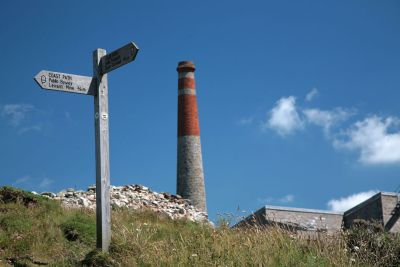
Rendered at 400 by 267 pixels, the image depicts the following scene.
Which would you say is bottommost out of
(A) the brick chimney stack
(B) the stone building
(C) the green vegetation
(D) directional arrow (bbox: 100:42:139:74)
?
(C) the green vegetation

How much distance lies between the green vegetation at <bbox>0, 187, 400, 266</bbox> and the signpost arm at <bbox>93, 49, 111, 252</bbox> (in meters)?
0.31

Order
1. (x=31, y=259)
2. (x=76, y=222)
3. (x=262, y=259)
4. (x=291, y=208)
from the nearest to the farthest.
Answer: (x=262, y=259)
(x=31, y=259)
(x=76, y=222)
(x=291, y=208)

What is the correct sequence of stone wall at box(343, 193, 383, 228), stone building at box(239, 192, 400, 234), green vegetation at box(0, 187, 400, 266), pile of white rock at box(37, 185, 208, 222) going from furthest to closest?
stone wall at box(343, 193, 383, 228), stone building at box(239, 192, 400, 234), pile of white rock at box(37, 185, 208, 222), green vegetation at box(0, 187, 400, 266)

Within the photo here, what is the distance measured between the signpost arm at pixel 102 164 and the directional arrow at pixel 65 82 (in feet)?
0.62

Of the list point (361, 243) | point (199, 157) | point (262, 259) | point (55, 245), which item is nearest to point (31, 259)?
point (55, 245)

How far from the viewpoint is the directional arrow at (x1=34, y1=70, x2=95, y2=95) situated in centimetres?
1056

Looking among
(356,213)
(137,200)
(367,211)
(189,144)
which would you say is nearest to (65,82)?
(137,200)

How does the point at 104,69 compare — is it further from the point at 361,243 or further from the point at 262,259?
the point at 361,243

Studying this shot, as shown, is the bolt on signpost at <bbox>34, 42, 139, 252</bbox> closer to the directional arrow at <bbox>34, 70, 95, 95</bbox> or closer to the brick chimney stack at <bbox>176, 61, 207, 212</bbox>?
the directional arrow at <bbox>34, 70, 95, 95</bbox>

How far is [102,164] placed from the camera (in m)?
10.8

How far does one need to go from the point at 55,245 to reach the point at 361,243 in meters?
6.18

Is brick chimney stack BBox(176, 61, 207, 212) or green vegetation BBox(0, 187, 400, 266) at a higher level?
brick chimney stack BBox(176, 61, 207, 212)

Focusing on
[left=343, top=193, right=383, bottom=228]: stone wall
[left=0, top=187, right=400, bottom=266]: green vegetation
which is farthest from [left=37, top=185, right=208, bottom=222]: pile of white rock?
[left=343, top=193, right=383, bottom=228]: stone wall

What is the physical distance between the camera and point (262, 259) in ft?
27.4
